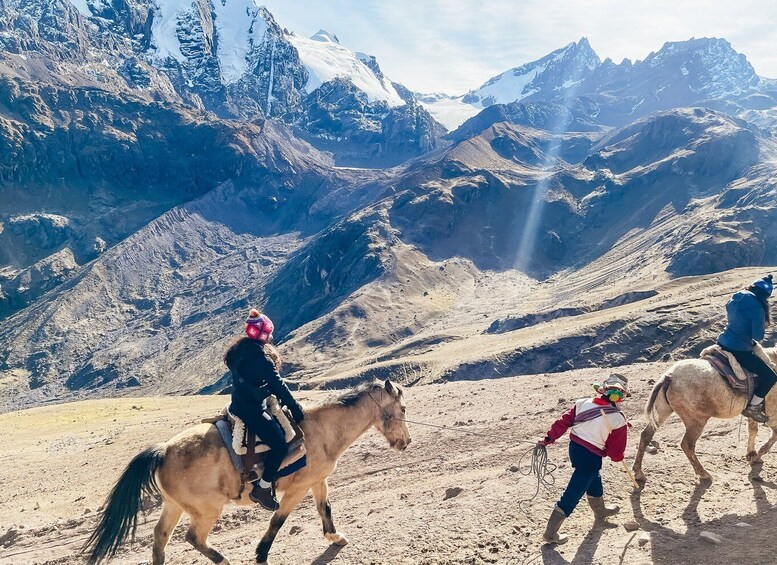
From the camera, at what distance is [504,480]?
31.2ft

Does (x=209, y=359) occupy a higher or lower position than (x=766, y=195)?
lower

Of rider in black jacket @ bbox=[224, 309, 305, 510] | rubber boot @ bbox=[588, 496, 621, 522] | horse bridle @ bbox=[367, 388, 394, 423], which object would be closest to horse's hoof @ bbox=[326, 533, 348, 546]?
rider in black jacket @ bbox=[224, 309, 305, 510]

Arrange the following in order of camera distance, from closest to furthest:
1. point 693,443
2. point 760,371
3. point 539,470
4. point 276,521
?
point 276,521 → point 539,470 → point 693,443 → point 760,371

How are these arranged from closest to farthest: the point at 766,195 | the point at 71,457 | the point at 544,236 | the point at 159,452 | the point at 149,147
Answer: the point at 159,452, the point at 71,457, the point at 766,195, the point at 544,236, the point at 149,147

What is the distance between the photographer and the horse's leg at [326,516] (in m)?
8.13

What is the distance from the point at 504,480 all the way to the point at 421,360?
35.3m

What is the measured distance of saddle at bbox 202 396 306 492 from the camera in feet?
24.6

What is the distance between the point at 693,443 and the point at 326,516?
6.15 m

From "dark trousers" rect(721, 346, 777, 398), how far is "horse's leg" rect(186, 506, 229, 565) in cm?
893

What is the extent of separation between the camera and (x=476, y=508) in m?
8.45

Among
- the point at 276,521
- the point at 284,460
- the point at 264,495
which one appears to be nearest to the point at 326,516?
the point at 276,521

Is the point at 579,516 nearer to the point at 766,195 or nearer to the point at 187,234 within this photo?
the point at 766,195

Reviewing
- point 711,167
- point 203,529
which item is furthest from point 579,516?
point 711,167

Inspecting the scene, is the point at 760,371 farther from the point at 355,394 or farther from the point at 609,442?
the point at 355,394
